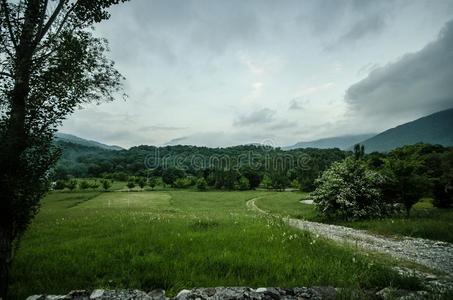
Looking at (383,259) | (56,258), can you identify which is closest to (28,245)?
(56,258)

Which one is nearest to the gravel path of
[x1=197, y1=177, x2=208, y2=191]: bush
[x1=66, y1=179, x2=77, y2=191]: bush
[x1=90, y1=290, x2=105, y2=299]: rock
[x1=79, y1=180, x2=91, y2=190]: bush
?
[x1=90, y1=290, x2=105, y2=299]: rock

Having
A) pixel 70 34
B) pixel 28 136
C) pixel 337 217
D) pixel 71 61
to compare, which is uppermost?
pixel 70 34

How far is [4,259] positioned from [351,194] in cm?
2572

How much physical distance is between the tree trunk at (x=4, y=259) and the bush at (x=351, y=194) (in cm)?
2470

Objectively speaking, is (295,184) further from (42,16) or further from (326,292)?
(42,16)

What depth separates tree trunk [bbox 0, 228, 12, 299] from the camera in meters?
7.33

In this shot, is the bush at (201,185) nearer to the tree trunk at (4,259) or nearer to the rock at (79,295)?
the tree trunk at (4,259)

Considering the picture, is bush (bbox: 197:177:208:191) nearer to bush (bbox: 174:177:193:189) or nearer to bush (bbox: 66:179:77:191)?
bush (bbox: 174:177:193:189)

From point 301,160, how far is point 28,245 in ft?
418

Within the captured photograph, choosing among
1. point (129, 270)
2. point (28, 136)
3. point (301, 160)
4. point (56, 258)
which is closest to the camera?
point (28, 136)

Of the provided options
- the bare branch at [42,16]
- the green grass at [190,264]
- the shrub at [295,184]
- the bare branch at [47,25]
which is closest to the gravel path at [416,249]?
the green grass at [190,264]

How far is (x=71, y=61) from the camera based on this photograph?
486 inches

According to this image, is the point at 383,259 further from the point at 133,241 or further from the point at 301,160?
the point at 301,160

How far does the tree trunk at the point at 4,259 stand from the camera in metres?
7.33
